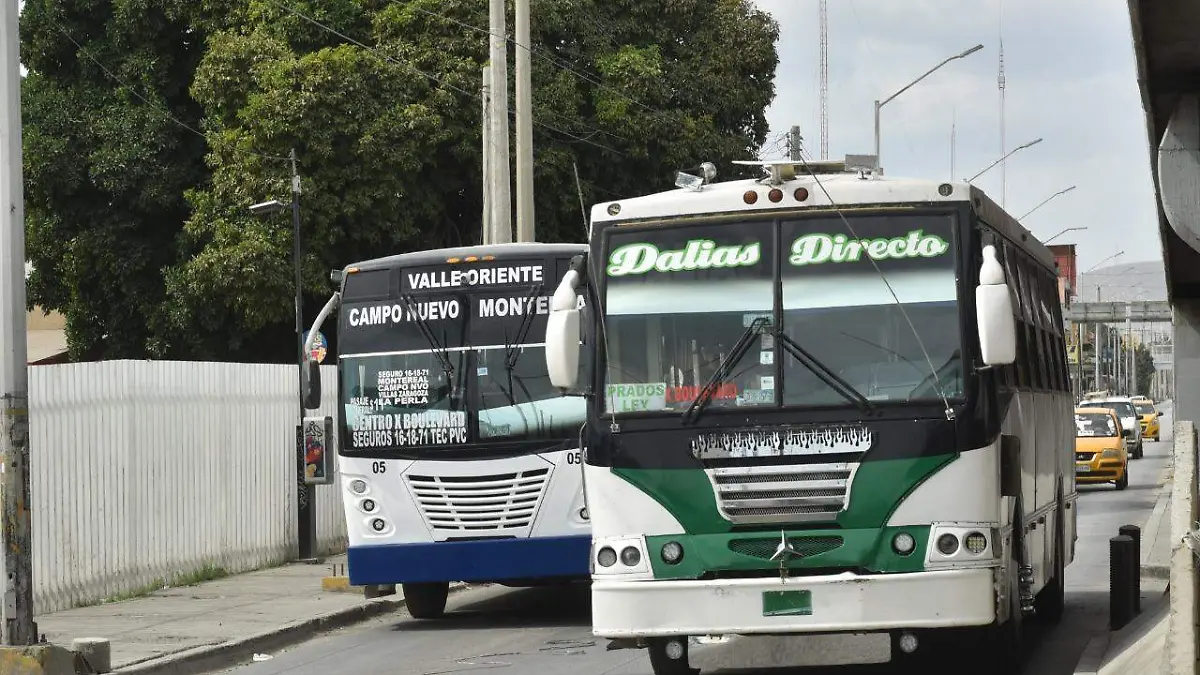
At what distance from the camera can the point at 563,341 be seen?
9922mm

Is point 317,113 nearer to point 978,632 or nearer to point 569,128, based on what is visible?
point 569,128

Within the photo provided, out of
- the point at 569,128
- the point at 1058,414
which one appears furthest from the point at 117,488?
the point at 569,128

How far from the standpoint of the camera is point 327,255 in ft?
119

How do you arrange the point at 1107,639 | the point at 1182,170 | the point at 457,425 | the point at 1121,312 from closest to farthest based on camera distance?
1. the point at 1107,639
2. the point at 1182,170
3. the point at 457,425
4. the point at 1121,312

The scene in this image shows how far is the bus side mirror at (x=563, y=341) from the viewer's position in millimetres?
9930

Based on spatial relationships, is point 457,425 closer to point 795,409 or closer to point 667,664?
point 667,664

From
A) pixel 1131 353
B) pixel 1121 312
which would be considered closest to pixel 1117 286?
pixel 1121 312

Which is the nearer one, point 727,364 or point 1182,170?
point 727,364

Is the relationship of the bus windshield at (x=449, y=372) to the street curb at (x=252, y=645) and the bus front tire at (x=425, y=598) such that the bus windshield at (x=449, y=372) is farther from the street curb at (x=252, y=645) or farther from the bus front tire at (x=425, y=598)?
the street curb at (x=252, y=645)

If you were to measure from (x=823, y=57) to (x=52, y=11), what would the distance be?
53.7 feet

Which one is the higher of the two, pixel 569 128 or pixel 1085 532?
pixel 569 128

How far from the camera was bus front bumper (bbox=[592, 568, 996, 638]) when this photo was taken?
32.1 feet

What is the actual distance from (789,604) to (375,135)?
26359 millimetres

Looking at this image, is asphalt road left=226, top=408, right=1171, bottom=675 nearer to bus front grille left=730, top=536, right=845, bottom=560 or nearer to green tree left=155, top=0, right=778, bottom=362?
bus front grille left=730, top=536, right=845, bottom=560
